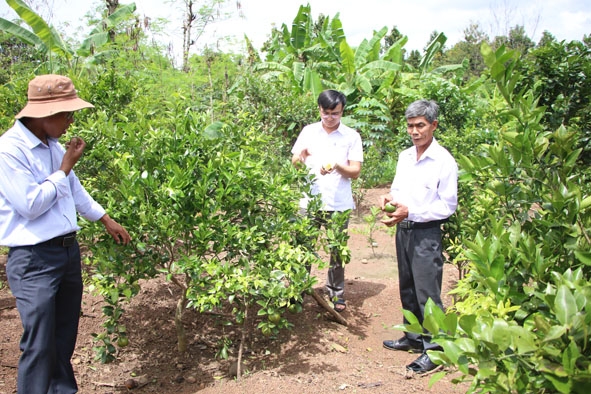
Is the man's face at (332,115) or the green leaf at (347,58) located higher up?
the green leaf at (347,58)

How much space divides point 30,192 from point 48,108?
467mm

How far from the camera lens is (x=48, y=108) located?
2547 millimetres

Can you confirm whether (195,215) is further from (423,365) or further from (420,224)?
(423,365)

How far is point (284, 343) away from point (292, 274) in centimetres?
92

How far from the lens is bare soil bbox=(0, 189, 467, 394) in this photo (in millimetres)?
3221

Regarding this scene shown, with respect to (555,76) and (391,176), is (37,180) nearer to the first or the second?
(555,76)

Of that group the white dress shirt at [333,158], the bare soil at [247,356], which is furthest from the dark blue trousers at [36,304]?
the white dress shirt at [333,158]

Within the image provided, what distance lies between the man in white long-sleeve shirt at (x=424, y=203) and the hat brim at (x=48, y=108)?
211cm

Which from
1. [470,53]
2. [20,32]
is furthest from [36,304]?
[470,53]

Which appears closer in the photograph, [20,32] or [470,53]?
[20,32]

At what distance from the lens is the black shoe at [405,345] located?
375cm

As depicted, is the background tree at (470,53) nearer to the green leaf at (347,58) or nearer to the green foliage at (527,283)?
the green leaf at (347,58)

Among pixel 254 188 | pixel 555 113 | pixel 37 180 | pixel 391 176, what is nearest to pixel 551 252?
pixel 254 188

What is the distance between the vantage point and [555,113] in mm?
3645
